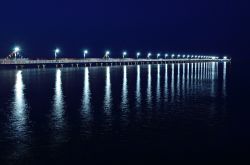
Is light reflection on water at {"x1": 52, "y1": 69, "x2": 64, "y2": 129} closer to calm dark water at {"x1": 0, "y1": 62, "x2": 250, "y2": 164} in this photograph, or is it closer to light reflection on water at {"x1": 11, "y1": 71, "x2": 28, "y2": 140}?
calm dark water at {"x1": 0, "y1": 62, "x2": 250, "y2": 164}

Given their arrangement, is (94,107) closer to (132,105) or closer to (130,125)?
(132,105)

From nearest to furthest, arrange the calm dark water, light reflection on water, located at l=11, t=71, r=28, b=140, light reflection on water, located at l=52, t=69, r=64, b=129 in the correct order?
the calm dark water, light reflection on water, located at l=11, t=71, r=28, b=140, light reflection on water, located at l=52, t=69, r=64, b=129

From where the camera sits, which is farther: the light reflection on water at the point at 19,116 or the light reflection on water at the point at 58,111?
the light reflection on water at the point at 58,111

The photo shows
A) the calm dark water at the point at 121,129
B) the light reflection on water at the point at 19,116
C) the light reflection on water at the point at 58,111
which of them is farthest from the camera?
the light reflection on water at the point at 58,111

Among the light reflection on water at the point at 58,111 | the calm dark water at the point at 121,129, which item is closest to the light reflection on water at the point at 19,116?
the calm dark water at the point at 121,129

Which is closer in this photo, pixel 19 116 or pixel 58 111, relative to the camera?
pixel 19 116

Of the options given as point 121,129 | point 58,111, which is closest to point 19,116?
point 58,111

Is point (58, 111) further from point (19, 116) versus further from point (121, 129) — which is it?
point (121, 129)

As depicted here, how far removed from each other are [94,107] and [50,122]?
16.1 feet

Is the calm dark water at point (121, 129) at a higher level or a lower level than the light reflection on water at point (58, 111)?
lower

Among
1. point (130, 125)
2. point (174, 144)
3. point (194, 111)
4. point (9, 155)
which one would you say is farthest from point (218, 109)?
point (9, 155)

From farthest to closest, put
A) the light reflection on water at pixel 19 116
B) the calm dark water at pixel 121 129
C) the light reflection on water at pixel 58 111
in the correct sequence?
1. the light reflection on water at pixel 58 111
2. the light reflection on water at pixel 19 116
3. the calm dark water at pixel 121 129

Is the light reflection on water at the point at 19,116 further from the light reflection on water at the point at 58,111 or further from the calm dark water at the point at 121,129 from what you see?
the light reflection on water at the point at 58,111

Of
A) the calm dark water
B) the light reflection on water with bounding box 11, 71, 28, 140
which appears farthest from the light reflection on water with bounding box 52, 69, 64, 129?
the light reflection on water with bounding box 11, 71, 28, 140
